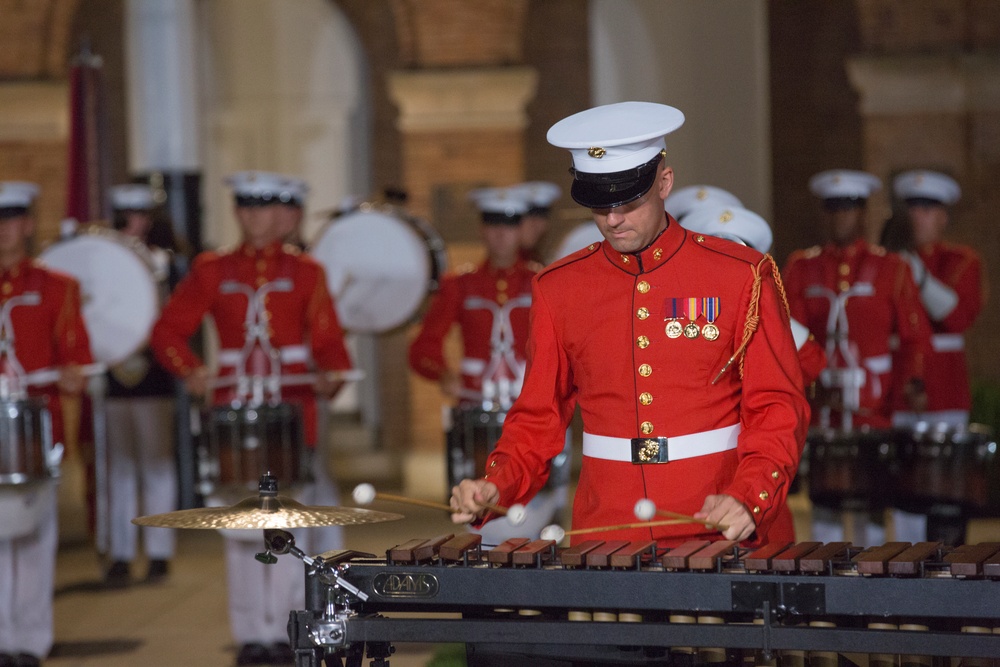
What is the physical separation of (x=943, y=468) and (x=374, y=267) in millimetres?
2949

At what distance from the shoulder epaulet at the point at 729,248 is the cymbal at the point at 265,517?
0.99 m

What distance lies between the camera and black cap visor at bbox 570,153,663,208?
11.2ft

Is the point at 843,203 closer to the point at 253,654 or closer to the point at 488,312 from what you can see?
the point at 488,312

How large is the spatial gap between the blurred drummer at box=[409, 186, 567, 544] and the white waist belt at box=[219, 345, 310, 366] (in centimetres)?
94

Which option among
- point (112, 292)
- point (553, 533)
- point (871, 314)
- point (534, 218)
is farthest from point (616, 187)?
point (112, 292)

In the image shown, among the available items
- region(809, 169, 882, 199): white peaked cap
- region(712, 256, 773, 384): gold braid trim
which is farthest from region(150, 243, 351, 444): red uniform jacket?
region(712, 256, 773, 384): gold braid trim

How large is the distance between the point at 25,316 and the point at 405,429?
633 centimetres

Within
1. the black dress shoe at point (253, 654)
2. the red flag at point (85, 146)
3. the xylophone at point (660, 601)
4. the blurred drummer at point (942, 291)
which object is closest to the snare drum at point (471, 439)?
the black dress shoe at point (253, 654)

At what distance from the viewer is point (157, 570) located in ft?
28.0

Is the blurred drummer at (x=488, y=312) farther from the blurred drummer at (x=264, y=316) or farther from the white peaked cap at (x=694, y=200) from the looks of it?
the white peaked cap at (x=694, y=200)

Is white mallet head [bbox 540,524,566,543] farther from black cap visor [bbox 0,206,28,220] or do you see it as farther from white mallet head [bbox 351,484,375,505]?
black cap visor [bbox 0,206,28,220]

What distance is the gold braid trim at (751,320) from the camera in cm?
355

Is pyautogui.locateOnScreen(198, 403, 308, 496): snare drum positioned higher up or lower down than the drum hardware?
lower down

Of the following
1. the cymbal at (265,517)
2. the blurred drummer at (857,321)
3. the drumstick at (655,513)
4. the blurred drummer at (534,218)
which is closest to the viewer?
the drumstick at (655,513)
